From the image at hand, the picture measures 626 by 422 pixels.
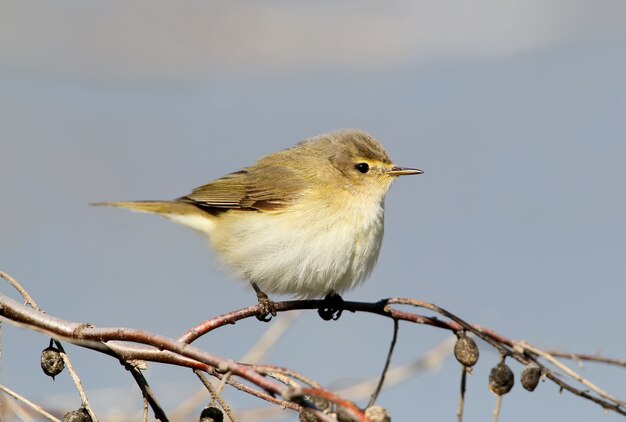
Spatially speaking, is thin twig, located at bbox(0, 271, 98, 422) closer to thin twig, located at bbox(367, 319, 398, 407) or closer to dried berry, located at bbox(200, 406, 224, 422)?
dried berry, located at bbox(200, 406, 224, 422)

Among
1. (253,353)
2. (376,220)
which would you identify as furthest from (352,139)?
(253,353)

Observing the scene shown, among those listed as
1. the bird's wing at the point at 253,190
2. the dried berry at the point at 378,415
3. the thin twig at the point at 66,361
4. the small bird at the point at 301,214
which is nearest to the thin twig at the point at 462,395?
the dried berry at the point at 378,415

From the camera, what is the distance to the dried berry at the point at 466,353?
1.75 metres

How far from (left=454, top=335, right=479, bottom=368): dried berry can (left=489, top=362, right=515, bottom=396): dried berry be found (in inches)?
2.1

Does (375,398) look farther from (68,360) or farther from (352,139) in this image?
(352,139)

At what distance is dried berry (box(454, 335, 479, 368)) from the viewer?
1754 millimetres

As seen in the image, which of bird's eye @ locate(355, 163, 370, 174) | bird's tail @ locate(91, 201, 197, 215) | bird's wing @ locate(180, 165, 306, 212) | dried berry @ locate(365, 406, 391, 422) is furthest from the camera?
bird's tail @ locate(91, 201, 197, 215)

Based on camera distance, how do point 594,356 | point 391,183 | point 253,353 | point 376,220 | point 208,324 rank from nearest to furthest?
point 594,356, point 208,324, point 253,353, point 376,220, point 391,183

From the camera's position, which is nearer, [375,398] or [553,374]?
[375,398]

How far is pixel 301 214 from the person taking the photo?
3.52 metres

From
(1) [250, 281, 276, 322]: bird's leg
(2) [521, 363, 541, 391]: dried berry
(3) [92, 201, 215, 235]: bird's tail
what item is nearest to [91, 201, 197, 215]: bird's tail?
(3) [92, 201, 215, 235]: bird's tail

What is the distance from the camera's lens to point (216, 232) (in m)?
3.88

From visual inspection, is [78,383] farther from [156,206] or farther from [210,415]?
[156,206]

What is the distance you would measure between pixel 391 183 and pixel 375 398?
2358mm
